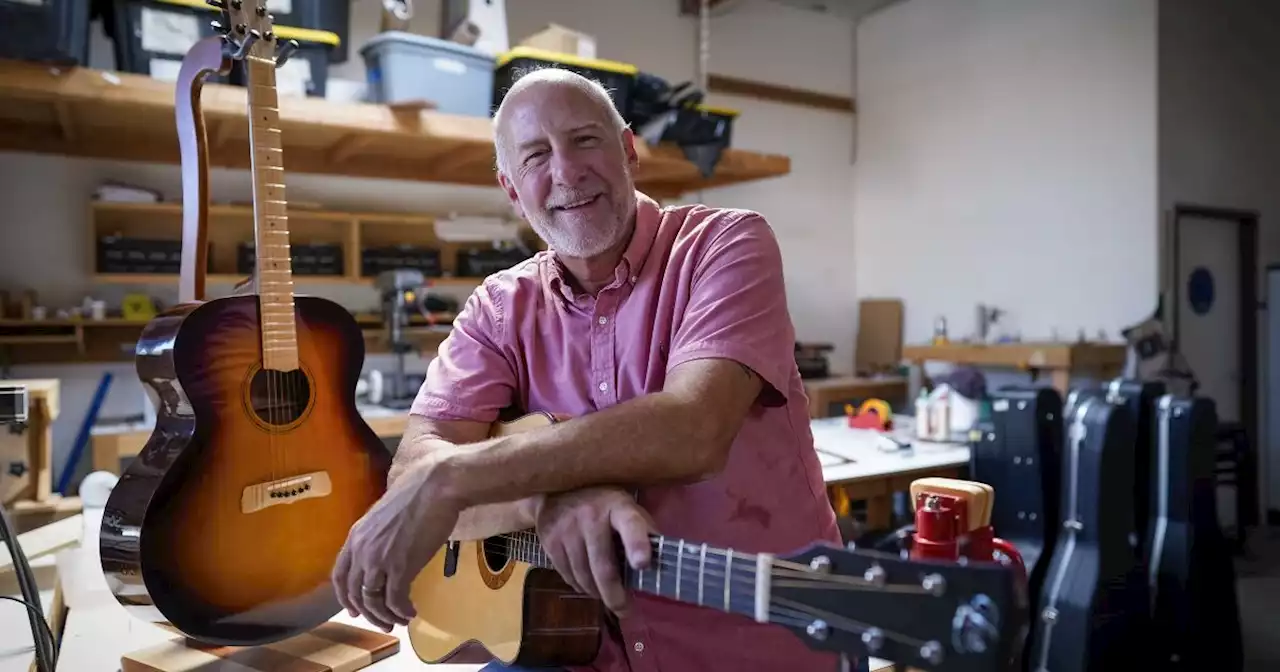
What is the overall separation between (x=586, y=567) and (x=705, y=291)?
0.42 meters

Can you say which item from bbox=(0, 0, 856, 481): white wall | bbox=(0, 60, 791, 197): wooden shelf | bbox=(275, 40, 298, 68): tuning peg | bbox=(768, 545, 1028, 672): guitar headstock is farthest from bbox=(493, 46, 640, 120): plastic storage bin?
bbox=(768, 545, 1028, 672): guitar headstock

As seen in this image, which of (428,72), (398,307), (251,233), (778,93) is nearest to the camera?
(428,72)

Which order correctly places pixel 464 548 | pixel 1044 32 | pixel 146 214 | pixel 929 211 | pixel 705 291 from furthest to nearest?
pixel 929 211, pixel 1044 32, pixel 146 214, pixel 464 548, pixel 705 291

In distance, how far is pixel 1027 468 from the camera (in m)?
2.44

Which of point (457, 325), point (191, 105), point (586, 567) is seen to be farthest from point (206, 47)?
point (586, 567)

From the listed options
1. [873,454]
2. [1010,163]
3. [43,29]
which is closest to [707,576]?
[873,454]

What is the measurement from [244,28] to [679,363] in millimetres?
984

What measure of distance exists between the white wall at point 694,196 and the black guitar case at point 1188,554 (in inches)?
140

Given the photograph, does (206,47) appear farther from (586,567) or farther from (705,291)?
(586,567)

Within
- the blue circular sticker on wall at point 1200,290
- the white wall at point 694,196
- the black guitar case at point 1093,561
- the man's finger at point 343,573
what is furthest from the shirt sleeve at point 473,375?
the blue circular sticker on wall at point 1200,290

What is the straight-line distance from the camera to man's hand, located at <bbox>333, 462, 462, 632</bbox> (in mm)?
940

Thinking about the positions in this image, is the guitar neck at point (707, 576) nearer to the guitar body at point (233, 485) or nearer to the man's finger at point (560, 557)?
the man's finger at point (560, 557)

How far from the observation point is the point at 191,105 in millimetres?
1480

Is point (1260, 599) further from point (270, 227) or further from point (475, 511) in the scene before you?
point (270, 227)
